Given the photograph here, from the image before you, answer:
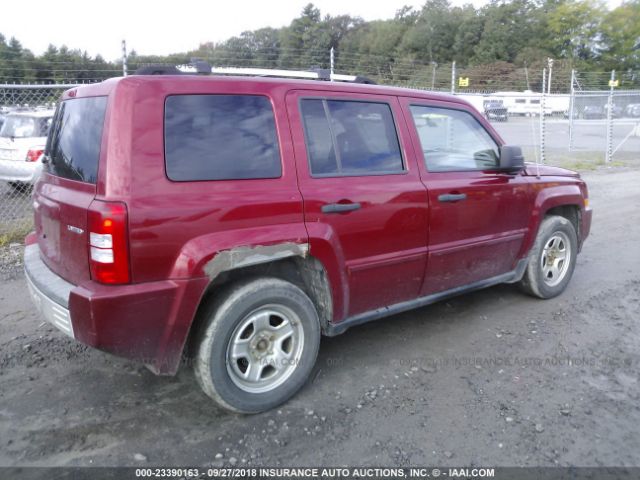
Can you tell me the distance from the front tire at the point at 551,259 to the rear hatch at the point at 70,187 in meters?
3.64

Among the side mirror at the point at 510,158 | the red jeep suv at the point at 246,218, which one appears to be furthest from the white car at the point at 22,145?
the side mirror at the point at 510,158

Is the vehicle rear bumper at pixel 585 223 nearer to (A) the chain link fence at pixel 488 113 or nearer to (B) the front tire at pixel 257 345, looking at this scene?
(A) the chain link fence at pixel 488 113

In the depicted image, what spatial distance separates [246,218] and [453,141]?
1975 mm

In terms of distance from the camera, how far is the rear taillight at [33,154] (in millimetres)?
8641

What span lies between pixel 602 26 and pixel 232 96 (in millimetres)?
70235

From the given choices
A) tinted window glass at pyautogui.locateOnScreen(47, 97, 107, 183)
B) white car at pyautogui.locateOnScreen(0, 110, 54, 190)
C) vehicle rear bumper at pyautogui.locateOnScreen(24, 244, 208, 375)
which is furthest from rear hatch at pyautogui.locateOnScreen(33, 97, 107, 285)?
white car at pyautogui.locateOnScreen(0, 110, 54, 190)

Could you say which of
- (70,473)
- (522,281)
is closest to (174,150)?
(70,473)

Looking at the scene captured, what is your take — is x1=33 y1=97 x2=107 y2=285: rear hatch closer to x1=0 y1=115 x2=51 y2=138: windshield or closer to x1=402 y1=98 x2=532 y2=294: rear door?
x1=402 y1=98 x2=532 y2=294: rear door

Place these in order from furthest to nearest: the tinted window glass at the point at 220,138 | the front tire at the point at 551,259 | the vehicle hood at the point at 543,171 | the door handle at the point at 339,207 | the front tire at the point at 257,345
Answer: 1. the front tire at the point at 551,259
2. the vehicle hood at the point at 543,171
3. the door handle at the point at 339,207
4. the front tire at the point at 257,345
5. the tinted window glass at the point at 220,138

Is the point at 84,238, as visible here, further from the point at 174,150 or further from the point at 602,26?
the point at 602,26

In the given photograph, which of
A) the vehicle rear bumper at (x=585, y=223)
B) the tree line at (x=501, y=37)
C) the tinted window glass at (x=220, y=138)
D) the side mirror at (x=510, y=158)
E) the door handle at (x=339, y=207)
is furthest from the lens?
the tree line at (x=501, y=37)

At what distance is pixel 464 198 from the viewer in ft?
12.3

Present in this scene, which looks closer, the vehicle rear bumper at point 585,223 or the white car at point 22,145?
the vehicle rear bumper at point 585,223

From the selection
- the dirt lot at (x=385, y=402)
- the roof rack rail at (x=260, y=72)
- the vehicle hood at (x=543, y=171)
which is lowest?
the dirt lot at (x=385, y=402)
